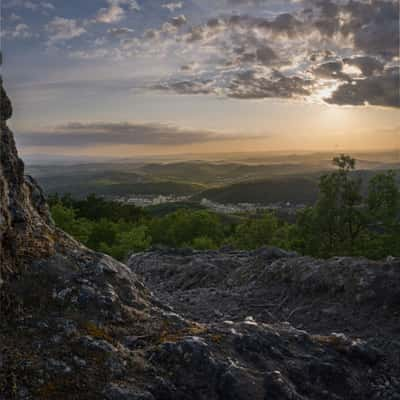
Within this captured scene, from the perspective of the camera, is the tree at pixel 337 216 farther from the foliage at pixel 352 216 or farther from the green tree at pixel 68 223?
the green tree at pixel 68 223

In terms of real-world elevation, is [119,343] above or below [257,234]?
above

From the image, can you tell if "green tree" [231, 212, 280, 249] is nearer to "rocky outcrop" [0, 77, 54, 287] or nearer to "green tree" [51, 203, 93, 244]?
"green tree" [51, 203, 93, 244]

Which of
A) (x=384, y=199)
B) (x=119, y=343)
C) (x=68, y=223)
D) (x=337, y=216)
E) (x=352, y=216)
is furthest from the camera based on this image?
(x=68, y=223)

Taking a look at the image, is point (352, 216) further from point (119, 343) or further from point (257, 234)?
point (119, 343)

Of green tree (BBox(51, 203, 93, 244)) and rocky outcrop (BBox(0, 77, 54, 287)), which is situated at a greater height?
rocky outcrop (BBox(0, 77, 54, 287))

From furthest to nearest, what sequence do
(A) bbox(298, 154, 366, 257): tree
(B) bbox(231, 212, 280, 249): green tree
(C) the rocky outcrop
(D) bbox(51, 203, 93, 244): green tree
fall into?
(B) bbox(231, 212, 280, 249): green tree, (D) bbox(51, 203, 93, 244): green tree, (A) bbox(298, 154, 366, 257): tree, (C) the rocky outcrop

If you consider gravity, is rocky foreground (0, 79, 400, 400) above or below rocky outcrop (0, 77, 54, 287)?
below

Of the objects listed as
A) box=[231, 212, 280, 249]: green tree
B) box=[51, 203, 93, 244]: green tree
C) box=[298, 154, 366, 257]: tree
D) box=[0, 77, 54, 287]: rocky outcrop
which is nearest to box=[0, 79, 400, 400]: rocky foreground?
box=[0, 77, 54, 287]: rocky outcrop

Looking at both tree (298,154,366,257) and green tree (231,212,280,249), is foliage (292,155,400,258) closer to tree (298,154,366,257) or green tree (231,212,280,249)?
tree (298,154,366,257)

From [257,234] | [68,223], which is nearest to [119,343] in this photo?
[257,234]

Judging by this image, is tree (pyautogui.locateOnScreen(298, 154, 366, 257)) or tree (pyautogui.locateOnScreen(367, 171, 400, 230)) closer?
tree (pyautogui.locateOnScreen(367, 171, 400, 230))

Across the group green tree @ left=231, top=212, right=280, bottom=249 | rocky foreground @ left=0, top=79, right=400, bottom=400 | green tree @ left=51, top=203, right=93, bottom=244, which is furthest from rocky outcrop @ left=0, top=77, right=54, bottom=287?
green tree @ left=231, top=212, right=280, bottom=249

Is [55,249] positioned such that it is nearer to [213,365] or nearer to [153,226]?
[213,365]

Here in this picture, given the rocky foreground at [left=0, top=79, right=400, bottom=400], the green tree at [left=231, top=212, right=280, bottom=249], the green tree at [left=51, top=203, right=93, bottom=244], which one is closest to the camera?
the rocky foreground at [left=0, top=79, right=400, bottom=400]
